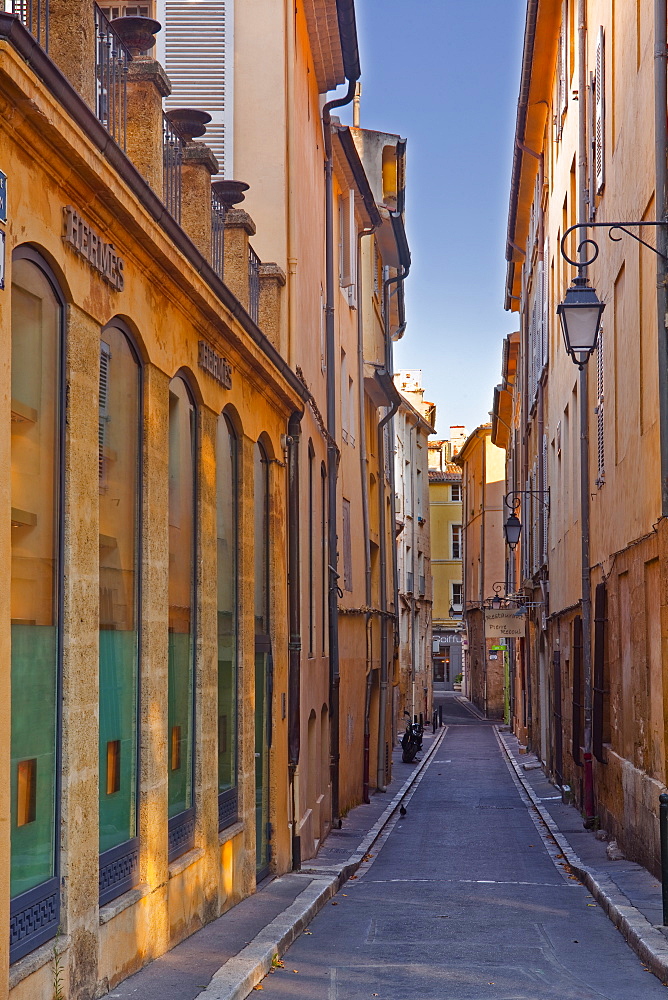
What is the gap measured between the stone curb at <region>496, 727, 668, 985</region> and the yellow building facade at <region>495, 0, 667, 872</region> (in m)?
0.56

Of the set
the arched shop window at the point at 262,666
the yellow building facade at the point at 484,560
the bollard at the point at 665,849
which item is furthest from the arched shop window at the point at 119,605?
the yellow building facade at the point at 484,560

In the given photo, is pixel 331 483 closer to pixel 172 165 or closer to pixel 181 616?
pixel 172 165

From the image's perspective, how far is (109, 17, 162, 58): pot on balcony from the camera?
8320 mm

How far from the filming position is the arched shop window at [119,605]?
24.7 ft

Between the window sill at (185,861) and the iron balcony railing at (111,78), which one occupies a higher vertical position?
the iron balcony railing at (111,78)

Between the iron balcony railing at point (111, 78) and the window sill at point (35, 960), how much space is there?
465 cm

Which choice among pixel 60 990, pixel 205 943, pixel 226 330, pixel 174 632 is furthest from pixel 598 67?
pixel 60 990

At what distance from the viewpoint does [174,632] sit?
370 inches

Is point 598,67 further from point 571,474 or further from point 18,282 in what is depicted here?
point 18,282

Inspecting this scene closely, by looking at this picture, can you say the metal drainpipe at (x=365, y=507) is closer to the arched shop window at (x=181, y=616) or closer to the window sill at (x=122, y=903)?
the arched shop window at (x=181, y=616)

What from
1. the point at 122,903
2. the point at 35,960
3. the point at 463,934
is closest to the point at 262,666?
the point at 463,934

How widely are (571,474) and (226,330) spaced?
41.5 ft

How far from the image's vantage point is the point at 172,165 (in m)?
10.5

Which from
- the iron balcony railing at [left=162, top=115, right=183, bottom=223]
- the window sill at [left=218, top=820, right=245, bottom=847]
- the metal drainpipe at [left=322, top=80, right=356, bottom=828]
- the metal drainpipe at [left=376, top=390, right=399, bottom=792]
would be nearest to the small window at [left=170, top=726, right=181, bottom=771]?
the window sill at [left=218, top=820, right=245, bottom=847]
